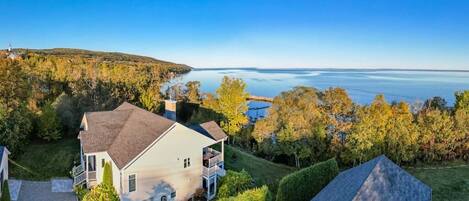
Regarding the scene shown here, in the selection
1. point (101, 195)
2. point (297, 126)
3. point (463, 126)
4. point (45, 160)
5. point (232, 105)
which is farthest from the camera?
point (232, 105)

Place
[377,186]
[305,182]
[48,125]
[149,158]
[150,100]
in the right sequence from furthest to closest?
[150,100], [48,125], [149,158], [305,182], [377,186]

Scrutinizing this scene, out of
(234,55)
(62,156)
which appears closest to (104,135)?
(62,156)

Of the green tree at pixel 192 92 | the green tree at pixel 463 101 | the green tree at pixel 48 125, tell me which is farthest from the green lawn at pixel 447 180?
the green tree at pixel 48 125

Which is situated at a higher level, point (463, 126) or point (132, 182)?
point (463, 126)

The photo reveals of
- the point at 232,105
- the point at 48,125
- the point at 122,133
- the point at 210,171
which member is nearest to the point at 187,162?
the point at 210,171

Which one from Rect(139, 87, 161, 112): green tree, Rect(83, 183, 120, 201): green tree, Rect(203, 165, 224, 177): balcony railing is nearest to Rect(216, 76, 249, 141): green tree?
Rect(139, 87, 161, 112): green tree

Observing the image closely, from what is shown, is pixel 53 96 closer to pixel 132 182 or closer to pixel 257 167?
pixel 257 167

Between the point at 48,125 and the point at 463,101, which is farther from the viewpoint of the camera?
the point at 463,101

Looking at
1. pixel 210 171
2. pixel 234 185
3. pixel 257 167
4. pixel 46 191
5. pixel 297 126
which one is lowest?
pixel 257 167
